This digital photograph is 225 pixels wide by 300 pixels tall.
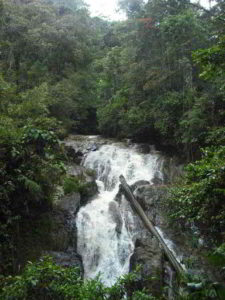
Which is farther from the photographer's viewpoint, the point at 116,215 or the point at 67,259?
the point at 116,215

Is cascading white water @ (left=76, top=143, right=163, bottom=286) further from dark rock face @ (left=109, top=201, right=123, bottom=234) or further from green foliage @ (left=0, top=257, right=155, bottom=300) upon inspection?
green foliage @ (left=0, top=257, right=155, bottom=300)

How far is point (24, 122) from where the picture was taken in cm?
1009

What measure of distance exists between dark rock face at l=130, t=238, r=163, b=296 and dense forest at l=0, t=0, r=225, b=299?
3.90ft

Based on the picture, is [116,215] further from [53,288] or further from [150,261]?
[53,288]

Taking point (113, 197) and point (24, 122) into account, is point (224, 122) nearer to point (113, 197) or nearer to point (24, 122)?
point (113, 197)

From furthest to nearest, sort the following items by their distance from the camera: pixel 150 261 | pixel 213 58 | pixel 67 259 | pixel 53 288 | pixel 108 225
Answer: pixel 108 225
pixel 67 259
pixel 150 261
pixel 213 58
pixel 53 288

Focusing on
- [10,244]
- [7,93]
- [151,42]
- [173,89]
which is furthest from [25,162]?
[151,42]

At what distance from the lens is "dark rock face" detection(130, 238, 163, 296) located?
22.9ft

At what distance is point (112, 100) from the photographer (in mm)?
18891

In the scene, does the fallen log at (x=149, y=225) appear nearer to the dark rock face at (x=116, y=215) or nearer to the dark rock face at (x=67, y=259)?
the dark rock face at (x=116, y=215)

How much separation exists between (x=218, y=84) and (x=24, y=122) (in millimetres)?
7473

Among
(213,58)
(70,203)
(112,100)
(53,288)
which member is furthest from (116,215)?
(112,100)

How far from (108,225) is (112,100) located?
10.6 meters

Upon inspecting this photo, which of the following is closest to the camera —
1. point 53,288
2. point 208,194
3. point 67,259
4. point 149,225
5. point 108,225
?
point 53,288
